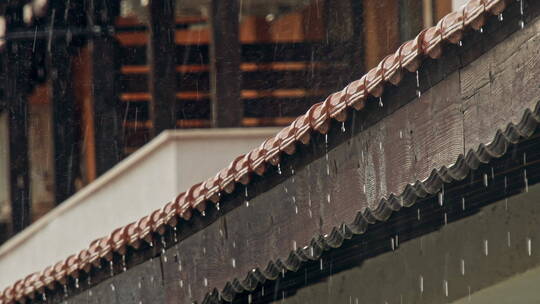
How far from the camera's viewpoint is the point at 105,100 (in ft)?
49.0

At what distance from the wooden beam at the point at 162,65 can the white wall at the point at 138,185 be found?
361mm

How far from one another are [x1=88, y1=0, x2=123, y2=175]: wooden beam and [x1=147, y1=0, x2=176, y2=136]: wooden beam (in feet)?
6.69

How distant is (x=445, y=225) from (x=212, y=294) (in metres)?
1.54

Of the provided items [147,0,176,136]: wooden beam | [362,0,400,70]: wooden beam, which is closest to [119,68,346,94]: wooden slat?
[362,0,400,70]: wooden beam

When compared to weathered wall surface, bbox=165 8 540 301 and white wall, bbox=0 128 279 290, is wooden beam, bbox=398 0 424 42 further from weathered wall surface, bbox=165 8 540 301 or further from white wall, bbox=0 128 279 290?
weathered wall surface, bbox=165 8 540 301

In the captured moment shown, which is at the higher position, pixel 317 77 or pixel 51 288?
pixel 317 77

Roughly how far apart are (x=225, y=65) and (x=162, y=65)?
0.63m

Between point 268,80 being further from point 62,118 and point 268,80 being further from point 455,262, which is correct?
point 455,262

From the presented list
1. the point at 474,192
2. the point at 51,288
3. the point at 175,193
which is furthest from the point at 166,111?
the point at 474,192

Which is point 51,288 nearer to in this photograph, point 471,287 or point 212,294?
point 212,294

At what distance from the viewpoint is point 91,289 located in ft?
35.4

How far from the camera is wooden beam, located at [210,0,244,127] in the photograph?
12.1 meters

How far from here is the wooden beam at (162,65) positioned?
12484 mm

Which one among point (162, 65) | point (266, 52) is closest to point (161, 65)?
point (162, 65)
